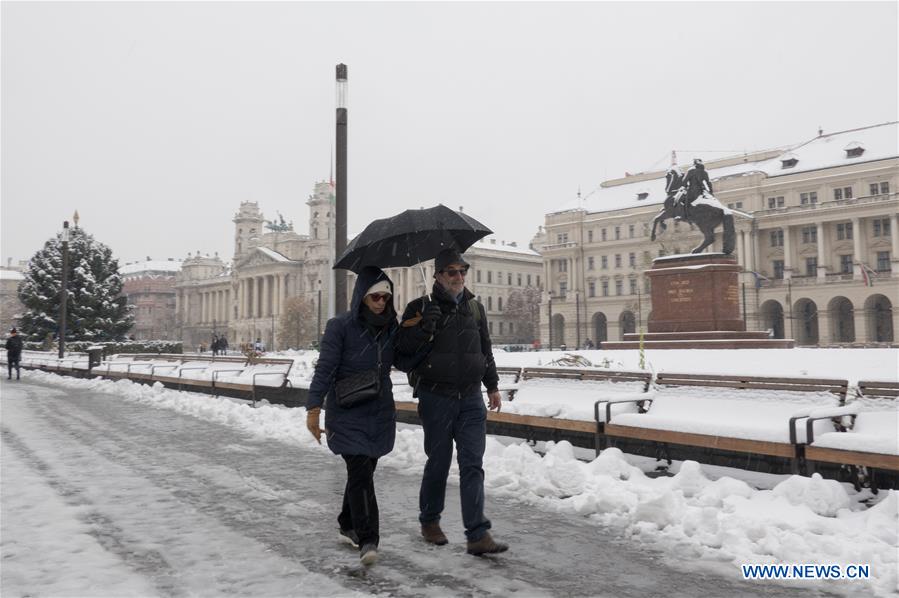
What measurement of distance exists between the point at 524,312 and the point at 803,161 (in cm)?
4575

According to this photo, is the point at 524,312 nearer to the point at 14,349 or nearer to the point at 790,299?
the point at 790,299

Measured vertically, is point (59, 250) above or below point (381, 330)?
above

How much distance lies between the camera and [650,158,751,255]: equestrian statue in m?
27.9

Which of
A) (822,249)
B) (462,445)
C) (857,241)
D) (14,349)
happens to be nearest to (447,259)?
(462,445)

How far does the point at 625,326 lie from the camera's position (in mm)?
85812

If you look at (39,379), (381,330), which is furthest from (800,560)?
(39,379)

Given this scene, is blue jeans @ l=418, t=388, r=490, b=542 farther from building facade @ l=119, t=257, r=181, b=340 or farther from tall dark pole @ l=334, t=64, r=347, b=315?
building facade @ l=119, t=257, r=181, b=340

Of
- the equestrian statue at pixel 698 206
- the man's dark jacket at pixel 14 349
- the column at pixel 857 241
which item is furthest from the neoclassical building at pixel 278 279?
the equestrian statue at pixel 698 206

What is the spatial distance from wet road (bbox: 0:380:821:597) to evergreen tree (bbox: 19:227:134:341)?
46.4 metres

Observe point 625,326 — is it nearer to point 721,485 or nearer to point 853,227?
point 853,227

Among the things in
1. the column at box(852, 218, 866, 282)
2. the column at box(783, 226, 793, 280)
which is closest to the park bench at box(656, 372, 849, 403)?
the column at box(852, 218, 866, 282)

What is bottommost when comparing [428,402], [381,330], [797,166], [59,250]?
[428,402]

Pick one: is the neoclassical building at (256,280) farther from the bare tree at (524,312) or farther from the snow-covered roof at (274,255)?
the bare tree at (524,312)

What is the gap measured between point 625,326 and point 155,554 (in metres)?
83.6
